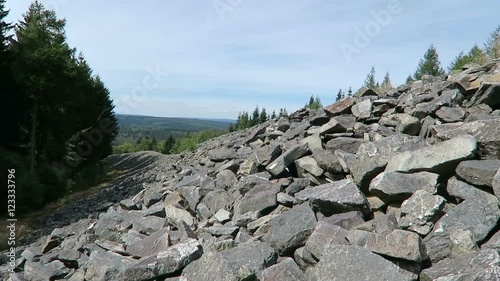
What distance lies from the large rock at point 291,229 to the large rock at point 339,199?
239 mm

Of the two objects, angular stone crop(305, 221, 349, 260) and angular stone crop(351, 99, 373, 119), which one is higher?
angular stone crop(351, 99, 373, 119)

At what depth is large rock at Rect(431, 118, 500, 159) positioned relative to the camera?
17.1 feet

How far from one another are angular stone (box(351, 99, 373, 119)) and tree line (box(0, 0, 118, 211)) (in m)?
19.1

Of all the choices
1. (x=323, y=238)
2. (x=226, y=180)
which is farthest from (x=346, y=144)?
(x=323, y=238)

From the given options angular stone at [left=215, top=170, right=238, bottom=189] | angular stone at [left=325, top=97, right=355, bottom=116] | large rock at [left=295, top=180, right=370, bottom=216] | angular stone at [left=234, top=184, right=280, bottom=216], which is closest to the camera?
large rock at [left=295, top=180, right=370, bottom=216]

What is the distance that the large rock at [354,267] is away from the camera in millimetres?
3828

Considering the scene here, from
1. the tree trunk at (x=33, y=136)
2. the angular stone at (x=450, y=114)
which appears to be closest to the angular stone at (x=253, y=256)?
the angular stone at (x=450, y=114)

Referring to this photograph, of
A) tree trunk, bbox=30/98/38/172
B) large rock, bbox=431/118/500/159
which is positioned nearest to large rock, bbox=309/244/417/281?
large rock, bbox=431/118/500/159

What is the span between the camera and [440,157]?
5.25 metres

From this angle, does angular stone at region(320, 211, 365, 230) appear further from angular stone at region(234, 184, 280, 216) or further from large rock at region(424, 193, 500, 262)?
angular stone at region(234, 184, 280, 216)

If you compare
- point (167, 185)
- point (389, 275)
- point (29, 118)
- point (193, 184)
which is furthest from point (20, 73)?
point (389, 275)

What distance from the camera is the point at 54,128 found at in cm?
3066

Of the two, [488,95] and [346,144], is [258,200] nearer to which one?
[346,144]

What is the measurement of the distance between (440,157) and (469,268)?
83.1 inches
